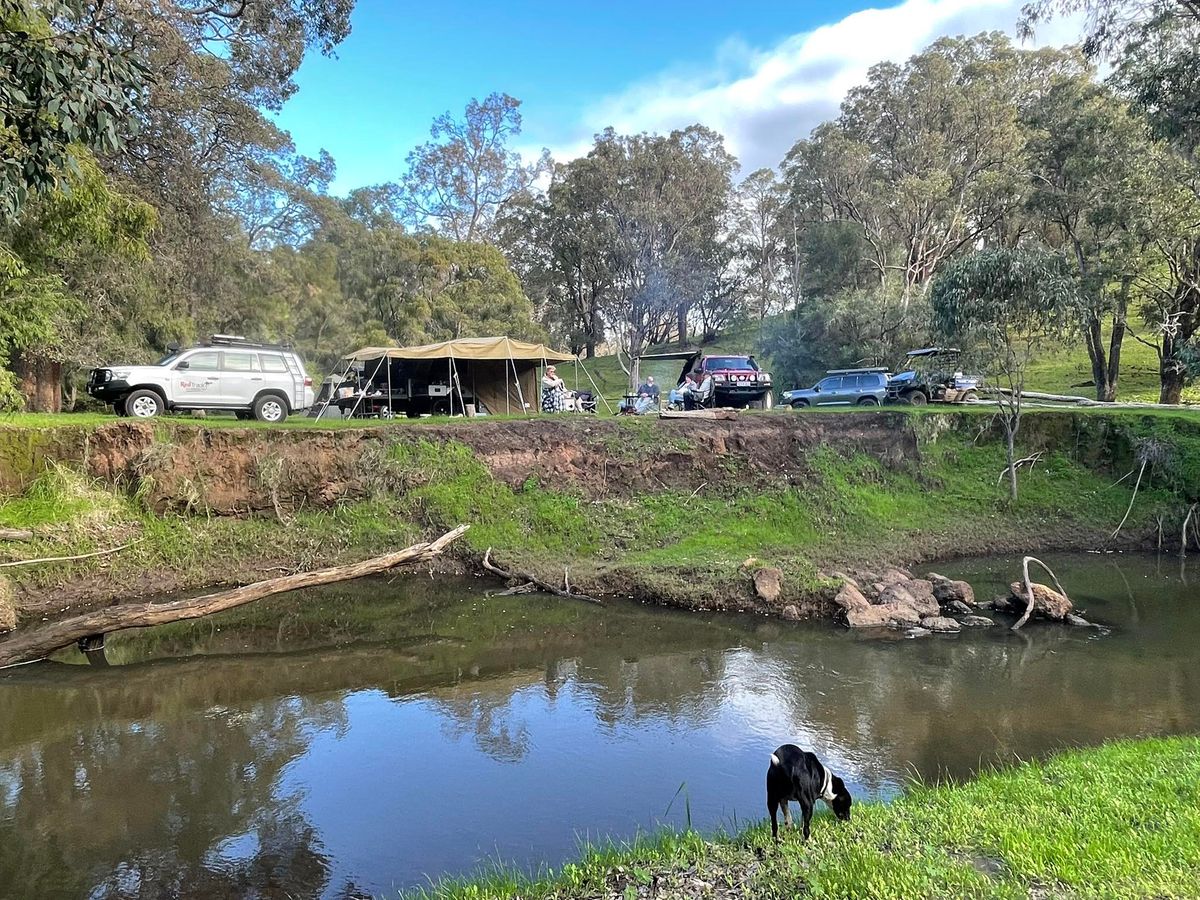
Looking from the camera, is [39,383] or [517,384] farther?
[517,384]

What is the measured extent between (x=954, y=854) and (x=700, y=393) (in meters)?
18.4

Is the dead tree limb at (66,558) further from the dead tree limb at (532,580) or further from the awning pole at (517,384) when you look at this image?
the awning pole at (517,384)

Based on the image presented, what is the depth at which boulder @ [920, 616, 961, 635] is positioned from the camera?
1128 cm

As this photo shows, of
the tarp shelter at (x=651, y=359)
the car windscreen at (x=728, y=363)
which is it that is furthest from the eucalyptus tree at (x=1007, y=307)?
the tarp shelter at (x=651, y=359)

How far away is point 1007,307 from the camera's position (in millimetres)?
16562

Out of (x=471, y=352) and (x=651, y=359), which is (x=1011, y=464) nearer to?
(x=471, y=352)

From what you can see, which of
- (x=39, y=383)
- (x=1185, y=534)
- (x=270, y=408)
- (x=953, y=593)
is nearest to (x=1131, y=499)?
(x=1185, y=534)

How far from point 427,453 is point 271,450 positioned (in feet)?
9.97

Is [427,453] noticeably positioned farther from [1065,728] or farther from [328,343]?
[328,343]

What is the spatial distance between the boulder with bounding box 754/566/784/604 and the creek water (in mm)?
619

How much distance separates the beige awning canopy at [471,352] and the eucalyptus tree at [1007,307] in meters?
10.3

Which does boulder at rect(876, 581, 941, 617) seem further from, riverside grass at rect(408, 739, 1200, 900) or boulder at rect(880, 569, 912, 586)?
riverside grass at rect(408, 739, 1200, 900)

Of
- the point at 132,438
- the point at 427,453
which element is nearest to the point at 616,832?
the point at 427,453

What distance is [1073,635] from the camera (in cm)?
1117
